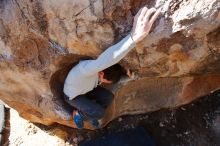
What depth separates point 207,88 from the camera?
2715 mm

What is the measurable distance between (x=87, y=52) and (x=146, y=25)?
1.46ft

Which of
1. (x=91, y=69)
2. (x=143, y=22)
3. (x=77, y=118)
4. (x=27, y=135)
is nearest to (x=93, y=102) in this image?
(x=77, y=118)

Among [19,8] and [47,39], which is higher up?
[19,8]

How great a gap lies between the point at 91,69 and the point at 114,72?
13.5 inches

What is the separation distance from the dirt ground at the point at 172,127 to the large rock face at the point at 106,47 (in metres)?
0.11

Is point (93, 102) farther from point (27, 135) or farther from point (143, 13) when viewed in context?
point (27, 135)

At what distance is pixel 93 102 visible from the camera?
2.58 meters

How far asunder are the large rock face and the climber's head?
9 cm

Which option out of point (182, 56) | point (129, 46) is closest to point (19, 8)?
point (129, 46)

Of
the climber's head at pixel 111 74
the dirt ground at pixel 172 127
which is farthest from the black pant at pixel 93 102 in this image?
the dirt ground at pixel 172 127

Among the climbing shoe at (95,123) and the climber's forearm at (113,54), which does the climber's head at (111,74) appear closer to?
the climber's forearm at (113,54)

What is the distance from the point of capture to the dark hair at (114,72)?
7.98 ft

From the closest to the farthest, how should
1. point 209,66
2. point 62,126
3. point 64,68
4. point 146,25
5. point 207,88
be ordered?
1. point 146,25
2. point 209,66
3. point 64,68
4. point 207,88
5. point 62,126

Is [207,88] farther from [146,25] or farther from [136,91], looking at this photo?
[146,25]
